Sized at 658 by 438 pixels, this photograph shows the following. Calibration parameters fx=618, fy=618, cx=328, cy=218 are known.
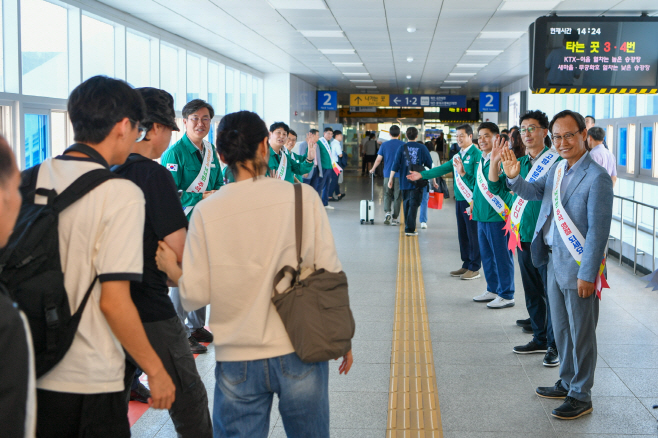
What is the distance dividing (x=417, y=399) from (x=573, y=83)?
4969 millimetres

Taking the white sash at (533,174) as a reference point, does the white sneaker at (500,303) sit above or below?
below

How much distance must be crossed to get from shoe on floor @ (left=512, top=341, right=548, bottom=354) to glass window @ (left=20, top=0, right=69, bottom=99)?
5.49m

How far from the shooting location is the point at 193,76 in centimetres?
1236

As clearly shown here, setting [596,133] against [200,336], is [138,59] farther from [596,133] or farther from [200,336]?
[596,133]

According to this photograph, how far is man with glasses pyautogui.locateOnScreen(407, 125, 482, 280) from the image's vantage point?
633 cm

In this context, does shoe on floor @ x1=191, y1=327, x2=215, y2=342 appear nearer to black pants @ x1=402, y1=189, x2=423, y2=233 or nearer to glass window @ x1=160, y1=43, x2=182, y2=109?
black pants @ x1=402, y1=189, x2=423, y2=233

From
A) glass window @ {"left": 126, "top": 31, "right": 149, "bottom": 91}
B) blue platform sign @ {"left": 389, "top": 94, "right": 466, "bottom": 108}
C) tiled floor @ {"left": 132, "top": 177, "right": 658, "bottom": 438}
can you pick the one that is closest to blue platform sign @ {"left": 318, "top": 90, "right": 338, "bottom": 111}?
blue platform sign @ {"left": 389, "top": 94, "right": 466, "bottom": 108}

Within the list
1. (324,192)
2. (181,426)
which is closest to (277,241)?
(181,426)

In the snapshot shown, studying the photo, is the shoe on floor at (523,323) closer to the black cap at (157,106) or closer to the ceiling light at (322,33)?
the black cap at (157,106)

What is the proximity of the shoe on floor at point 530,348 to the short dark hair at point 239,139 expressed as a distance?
3.06 m

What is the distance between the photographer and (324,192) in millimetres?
13555

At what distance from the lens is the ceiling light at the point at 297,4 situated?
8.11 m

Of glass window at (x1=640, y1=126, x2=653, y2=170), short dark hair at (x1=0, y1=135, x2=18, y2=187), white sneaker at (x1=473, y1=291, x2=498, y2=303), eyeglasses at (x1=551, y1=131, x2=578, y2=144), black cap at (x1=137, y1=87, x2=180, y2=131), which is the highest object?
glass window at (x1=640, y1=126, x2=653, y2=170)

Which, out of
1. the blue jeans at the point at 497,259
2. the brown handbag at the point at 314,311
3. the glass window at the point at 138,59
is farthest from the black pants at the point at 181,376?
the glass window at the point at 138,59
